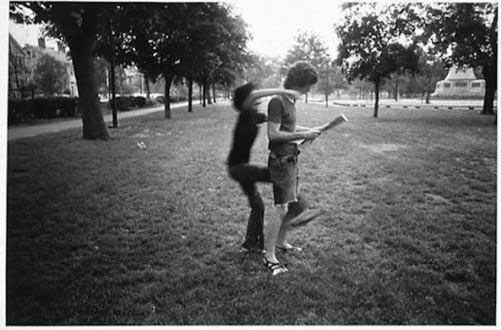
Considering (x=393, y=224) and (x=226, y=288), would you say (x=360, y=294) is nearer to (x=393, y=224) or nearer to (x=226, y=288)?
(x=226, y=288)

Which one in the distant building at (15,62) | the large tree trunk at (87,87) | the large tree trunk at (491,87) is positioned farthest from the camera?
the large tree trunk at (87,87)

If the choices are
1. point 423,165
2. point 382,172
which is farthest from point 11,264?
point 423,165

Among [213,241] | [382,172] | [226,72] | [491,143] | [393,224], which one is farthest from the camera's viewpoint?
[226,72]

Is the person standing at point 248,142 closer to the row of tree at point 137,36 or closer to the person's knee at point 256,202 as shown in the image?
the person's knee at point 256,202

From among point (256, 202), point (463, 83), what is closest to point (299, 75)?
point (256, 202)

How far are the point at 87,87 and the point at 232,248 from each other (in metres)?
6.53

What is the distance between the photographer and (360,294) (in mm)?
2367

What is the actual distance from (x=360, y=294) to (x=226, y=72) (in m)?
14.0

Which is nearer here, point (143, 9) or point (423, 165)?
point (143, 9)

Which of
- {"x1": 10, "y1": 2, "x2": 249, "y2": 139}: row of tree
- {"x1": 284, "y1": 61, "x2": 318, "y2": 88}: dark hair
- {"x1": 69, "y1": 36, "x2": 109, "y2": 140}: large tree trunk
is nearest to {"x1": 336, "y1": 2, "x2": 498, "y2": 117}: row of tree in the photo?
{"x1": 10, "y1": 2, "x2": 249, "y2": 139}: row of tree

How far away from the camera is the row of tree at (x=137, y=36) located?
502 centimetres

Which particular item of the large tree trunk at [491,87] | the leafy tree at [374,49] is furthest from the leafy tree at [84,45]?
the leafy tree at [374,49]

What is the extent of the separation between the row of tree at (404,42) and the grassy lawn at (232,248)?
329 cm

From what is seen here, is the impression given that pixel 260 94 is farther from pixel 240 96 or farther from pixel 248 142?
pixel 248 142
